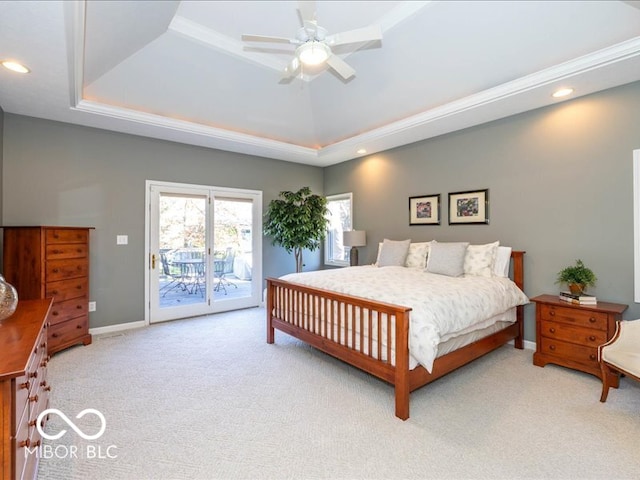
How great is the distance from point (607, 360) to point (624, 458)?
2.49 feet

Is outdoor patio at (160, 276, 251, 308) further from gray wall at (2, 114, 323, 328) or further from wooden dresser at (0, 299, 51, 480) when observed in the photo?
wooden dresser at (0, 299, 51, 480)

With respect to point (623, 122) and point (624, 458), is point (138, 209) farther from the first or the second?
point (623, 122)

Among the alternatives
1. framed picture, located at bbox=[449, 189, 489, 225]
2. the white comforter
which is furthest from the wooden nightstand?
framed picture, located at bbox=[449, 189, 489, 225]

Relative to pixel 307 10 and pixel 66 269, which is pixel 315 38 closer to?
pixel 307 10

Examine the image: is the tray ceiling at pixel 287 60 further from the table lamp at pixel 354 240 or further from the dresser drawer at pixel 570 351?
the dresser drawer at pixel 570 351

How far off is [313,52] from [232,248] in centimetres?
354

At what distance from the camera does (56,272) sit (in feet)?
10.6

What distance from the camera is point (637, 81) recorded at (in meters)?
2.85

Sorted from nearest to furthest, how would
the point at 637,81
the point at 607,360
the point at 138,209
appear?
the point at 607,360 → the point at 637,81 → the point at 138,209

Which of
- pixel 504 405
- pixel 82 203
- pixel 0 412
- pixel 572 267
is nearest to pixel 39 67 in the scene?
pixel 82 203

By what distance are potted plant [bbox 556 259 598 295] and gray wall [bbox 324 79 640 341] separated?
0.27 metres

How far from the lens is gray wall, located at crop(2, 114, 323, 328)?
3.58 m

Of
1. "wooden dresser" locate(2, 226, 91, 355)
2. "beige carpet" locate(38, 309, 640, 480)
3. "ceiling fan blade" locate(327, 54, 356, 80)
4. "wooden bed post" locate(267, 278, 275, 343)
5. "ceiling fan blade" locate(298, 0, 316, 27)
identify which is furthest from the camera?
"wooden bed post" locate(267, 278, 275, 343)

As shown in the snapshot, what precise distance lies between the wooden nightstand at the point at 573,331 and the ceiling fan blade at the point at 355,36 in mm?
2884
